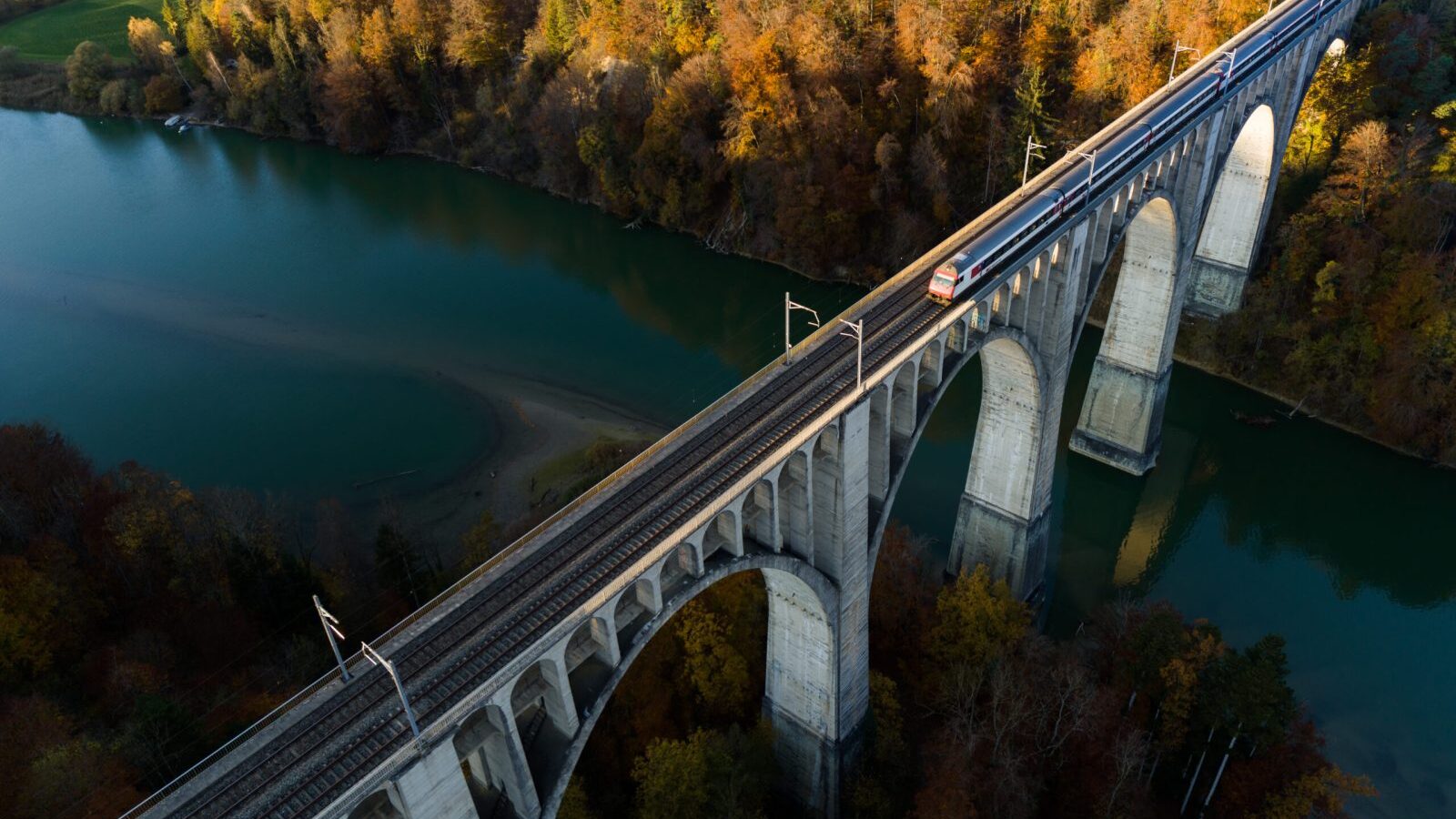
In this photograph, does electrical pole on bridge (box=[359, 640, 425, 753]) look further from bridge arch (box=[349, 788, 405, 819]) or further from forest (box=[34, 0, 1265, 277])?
forest (box=[34, 0, 1265, 277])

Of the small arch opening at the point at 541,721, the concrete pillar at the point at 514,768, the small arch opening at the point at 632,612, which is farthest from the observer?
the small arch opening at the point at 632,612

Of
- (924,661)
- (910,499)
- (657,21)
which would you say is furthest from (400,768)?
(657,21)

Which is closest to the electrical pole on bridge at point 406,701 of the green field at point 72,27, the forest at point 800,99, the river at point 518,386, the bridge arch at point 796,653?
the bridge arch at point 796,653

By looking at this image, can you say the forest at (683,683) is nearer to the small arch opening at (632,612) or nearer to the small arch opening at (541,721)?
the small arch opening at (541,721)

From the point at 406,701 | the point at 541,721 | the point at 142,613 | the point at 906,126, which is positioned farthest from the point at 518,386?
the point at 406,701

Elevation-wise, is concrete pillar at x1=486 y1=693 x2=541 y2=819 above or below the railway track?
below

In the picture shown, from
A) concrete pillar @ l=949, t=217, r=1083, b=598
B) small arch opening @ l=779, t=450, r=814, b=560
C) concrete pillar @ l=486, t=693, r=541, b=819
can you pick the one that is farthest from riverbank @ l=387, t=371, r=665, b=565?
concrete pillar @ l=486, t=693, r=541, b=819

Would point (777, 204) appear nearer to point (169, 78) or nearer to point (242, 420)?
point (242, 420)
